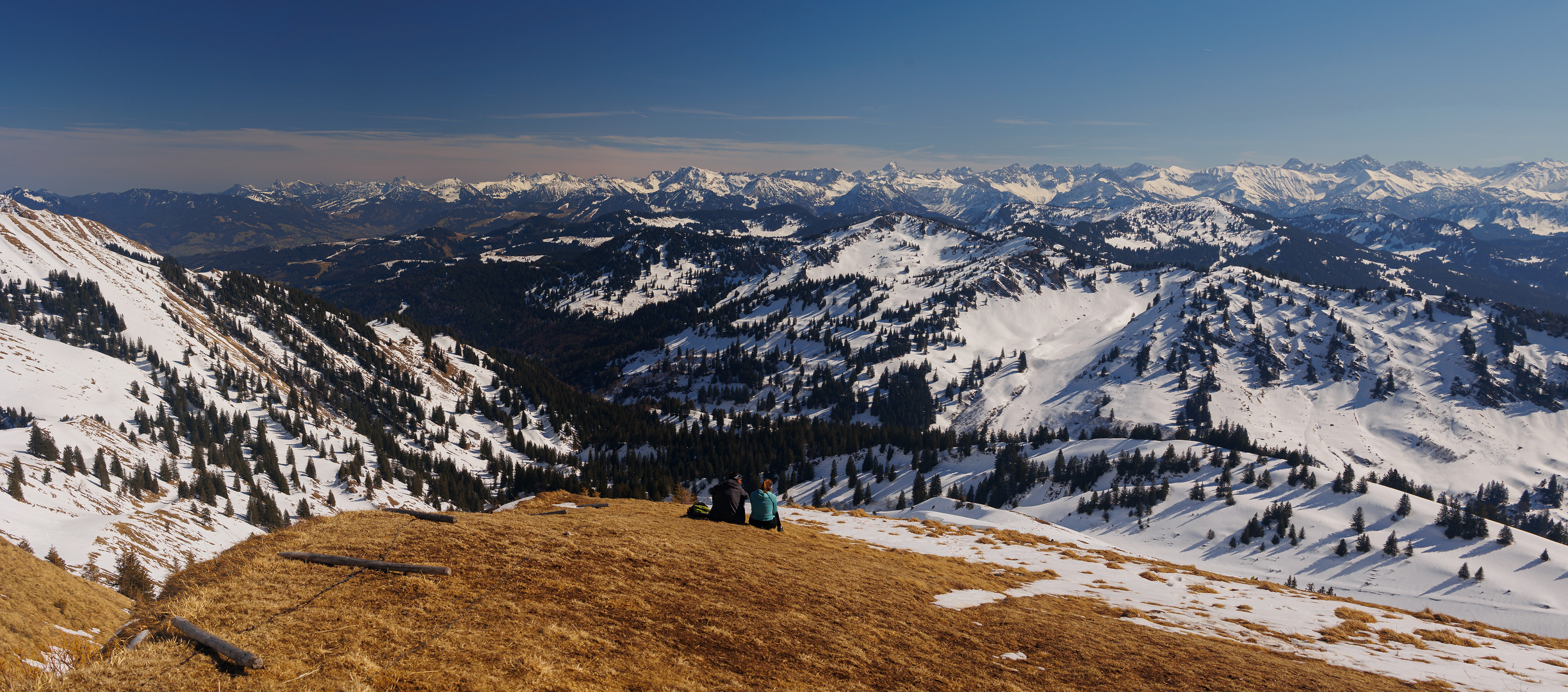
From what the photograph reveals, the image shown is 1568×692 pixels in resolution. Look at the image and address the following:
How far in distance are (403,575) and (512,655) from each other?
6.38m

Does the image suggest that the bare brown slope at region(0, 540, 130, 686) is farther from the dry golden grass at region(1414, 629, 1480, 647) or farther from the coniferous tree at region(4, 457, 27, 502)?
the coniferous tree at region(4, 457, 27, 502)

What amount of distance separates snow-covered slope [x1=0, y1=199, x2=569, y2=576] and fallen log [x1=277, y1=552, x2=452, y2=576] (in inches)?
2221

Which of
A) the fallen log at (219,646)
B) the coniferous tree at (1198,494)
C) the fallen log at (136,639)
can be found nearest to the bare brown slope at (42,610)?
the fallen log at (136,639)

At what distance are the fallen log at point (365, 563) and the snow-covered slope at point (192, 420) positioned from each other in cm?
5642

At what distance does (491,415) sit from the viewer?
18862cm

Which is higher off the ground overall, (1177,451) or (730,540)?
(730,540)

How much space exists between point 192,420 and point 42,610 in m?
140

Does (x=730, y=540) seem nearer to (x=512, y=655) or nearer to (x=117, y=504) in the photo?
(x=512, y=655)

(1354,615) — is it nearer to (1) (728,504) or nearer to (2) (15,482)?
(1) (728,504)

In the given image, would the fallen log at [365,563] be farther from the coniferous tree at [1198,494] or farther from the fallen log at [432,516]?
the coniferous tree at [1198,494]

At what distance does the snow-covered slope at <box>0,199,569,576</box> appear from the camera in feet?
222

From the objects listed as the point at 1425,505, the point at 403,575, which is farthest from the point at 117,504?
the point at 1425,505

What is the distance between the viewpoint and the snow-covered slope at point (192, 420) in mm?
67562

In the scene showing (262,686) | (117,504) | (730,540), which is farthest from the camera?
(117,504)
